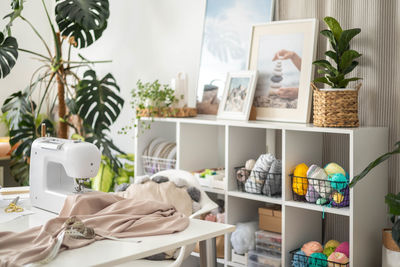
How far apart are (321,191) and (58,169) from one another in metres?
1.34

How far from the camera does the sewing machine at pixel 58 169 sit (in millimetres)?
2211

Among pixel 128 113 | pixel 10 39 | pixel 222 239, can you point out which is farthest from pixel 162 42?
pixel 222 239

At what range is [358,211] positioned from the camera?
2697mm

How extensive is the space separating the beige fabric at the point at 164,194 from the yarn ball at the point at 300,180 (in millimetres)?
587

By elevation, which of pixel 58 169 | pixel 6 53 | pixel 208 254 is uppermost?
pixel 6 53

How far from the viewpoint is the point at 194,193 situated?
116 inches

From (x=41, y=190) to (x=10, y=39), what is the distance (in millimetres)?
1789

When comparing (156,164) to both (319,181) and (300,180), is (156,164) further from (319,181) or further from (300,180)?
(319,181)

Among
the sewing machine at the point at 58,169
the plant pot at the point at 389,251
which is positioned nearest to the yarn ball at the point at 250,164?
the plant pot at the point at 389,251

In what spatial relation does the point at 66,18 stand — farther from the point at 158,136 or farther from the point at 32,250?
the point at 32,250

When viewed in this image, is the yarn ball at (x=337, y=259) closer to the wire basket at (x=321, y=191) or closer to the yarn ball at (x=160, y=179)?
the wire basket at (x=321, y=191)

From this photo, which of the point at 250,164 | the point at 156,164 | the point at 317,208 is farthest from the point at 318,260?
the point at 156,164

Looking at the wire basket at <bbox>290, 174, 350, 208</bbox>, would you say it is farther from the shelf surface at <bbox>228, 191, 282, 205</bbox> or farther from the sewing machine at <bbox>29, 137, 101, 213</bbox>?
the sewing machine at <bbox>29, 137, 101, 213</bbox>

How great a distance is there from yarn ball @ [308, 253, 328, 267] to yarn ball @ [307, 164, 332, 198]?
325 mm
